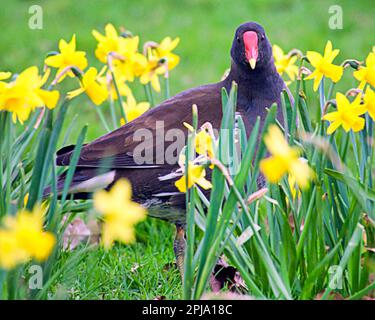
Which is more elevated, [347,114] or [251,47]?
[251,47]

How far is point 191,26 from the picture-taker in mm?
7387

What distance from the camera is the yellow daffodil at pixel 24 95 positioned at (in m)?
2.01

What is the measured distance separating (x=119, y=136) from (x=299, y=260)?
3.41ft

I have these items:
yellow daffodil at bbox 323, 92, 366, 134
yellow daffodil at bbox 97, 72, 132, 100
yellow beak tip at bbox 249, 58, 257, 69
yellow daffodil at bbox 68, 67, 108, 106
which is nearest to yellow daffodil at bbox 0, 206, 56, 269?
yellow daffodil at bbox 68, 67, 108, 106

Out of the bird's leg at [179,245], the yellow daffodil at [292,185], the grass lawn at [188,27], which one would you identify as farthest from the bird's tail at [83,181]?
the grass lawn at [188,27]

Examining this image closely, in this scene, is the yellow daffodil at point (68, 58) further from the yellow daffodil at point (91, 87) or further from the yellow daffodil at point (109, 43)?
the yellow daffodil at point (109, 43)

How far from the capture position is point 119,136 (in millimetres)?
3047

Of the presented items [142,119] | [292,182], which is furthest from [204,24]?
[292,182]

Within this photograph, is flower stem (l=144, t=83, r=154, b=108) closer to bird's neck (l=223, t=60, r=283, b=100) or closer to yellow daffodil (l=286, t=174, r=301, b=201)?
bird's neck (l=223, t=60, r=283, b=100)

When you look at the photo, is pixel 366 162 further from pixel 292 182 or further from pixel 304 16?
pixel 304 16

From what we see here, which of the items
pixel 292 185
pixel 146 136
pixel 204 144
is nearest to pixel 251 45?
pixel 146 136

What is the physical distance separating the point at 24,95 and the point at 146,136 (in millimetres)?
1048

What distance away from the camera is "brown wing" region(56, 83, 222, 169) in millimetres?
2982

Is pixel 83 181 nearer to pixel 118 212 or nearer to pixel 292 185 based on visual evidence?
pixel 292 185
